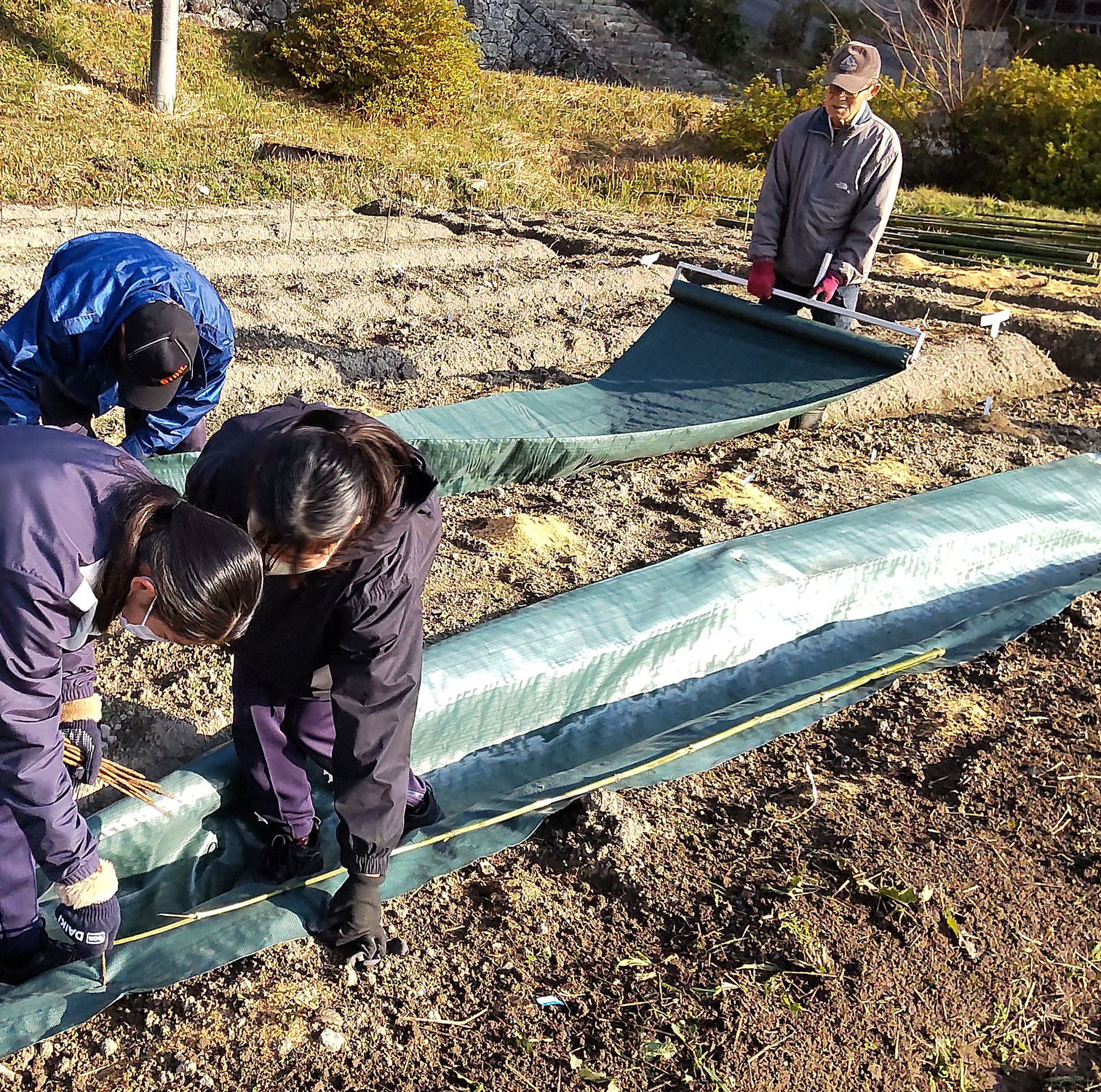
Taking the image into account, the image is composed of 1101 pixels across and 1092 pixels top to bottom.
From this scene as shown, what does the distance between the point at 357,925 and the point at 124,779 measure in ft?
2.07

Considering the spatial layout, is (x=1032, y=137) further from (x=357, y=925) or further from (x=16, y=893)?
(x=16, y=893)

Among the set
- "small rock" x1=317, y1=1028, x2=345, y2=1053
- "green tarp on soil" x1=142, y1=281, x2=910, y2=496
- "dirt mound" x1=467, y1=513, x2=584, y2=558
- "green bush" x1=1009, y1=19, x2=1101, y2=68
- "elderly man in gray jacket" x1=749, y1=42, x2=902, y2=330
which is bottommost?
"small rock" x1=317, y1=1028, x2=345, y2=1053

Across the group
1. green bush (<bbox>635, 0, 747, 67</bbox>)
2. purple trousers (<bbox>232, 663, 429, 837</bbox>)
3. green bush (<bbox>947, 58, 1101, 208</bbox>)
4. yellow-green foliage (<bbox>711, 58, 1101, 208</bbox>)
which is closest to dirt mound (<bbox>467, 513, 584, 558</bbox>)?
purple trousers (<bbox>232, 663, 429, 837</bbox>)

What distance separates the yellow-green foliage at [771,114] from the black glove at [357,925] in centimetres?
1226

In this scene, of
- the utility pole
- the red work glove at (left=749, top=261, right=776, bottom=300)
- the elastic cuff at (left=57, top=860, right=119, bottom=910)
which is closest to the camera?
the elastic cuff at (left=57, top=860, right=119, bottom=910)

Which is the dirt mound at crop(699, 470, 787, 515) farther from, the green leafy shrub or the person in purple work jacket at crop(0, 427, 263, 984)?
the green leafy shrub

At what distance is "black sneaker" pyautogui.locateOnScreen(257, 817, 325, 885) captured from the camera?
2.42 metres

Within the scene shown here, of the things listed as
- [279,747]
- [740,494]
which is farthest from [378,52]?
[279,747]

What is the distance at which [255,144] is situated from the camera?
34.4 feet

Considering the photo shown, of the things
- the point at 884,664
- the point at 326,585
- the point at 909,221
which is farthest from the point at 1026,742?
the point at 909,221

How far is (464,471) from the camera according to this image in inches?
167

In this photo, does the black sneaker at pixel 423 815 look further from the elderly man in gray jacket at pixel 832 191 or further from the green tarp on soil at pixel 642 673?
the elderly man in gray jacket at pixel 832 191

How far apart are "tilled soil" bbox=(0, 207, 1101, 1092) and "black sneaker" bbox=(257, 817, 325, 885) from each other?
0.22m

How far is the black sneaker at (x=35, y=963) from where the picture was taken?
6.86 feet
